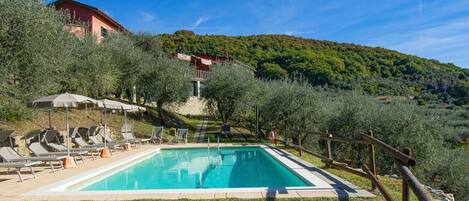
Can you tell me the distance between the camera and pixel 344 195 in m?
6.95

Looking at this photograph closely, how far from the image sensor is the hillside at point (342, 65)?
43406 millimetres

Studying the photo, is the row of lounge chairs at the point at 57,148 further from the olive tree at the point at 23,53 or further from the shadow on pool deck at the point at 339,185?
the shadow on pool deck at the point at 339,185

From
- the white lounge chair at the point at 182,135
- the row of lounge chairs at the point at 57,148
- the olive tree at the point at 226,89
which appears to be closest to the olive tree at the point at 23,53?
the row of lounge chairs at the point at 57,148

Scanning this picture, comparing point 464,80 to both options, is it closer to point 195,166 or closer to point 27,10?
point 195,166

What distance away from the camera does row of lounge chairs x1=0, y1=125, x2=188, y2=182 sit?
944 centimetres

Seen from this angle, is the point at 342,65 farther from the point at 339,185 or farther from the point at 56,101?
the point at 339,185

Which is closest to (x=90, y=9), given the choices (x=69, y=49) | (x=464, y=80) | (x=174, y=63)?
(x=174, y=63)

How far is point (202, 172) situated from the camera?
12930 millimetres

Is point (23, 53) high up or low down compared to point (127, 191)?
up

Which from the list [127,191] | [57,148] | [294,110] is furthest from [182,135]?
[127,191]

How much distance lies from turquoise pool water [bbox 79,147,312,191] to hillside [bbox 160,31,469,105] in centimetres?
2516

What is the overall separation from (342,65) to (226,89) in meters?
26.3

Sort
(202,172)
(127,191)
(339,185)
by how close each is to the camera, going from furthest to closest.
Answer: (202,172) < (339,185) < (127,191)

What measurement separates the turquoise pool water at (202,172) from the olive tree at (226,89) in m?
8.94
